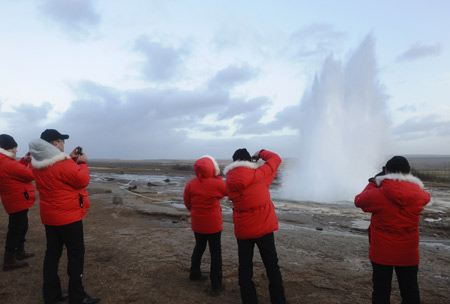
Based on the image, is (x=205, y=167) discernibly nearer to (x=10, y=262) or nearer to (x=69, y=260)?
(x=69, y=260)

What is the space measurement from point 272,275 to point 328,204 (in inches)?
517

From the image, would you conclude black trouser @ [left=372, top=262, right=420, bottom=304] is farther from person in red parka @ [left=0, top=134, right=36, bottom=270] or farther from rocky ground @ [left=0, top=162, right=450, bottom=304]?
person in red parka @ [left=0, top=134, right=36, bottom=270]

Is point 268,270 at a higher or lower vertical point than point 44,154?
lower

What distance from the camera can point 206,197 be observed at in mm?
4340

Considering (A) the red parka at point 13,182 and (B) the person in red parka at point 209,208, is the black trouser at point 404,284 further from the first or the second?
(A) the red parka at point 13,182

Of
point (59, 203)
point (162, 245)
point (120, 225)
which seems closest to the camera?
point (59, 203)

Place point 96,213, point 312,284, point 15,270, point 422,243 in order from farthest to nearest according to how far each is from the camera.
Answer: point 96,213
point 422,243
point 15,270
point 312,284

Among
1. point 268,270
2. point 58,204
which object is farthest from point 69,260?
point 268,270

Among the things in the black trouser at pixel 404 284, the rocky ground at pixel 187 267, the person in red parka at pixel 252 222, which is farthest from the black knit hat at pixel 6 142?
the black trouser at pixel 404 284

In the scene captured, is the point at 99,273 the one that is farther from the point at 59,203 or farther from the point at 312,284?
the point at 312,284

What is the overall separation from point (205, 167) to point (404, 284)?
2765 mm

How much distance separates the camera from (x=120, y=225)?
8.99 meters

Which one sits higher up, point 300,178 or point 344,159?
point 344,159

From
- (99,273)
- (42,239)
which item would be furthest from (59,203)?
(42,239)
